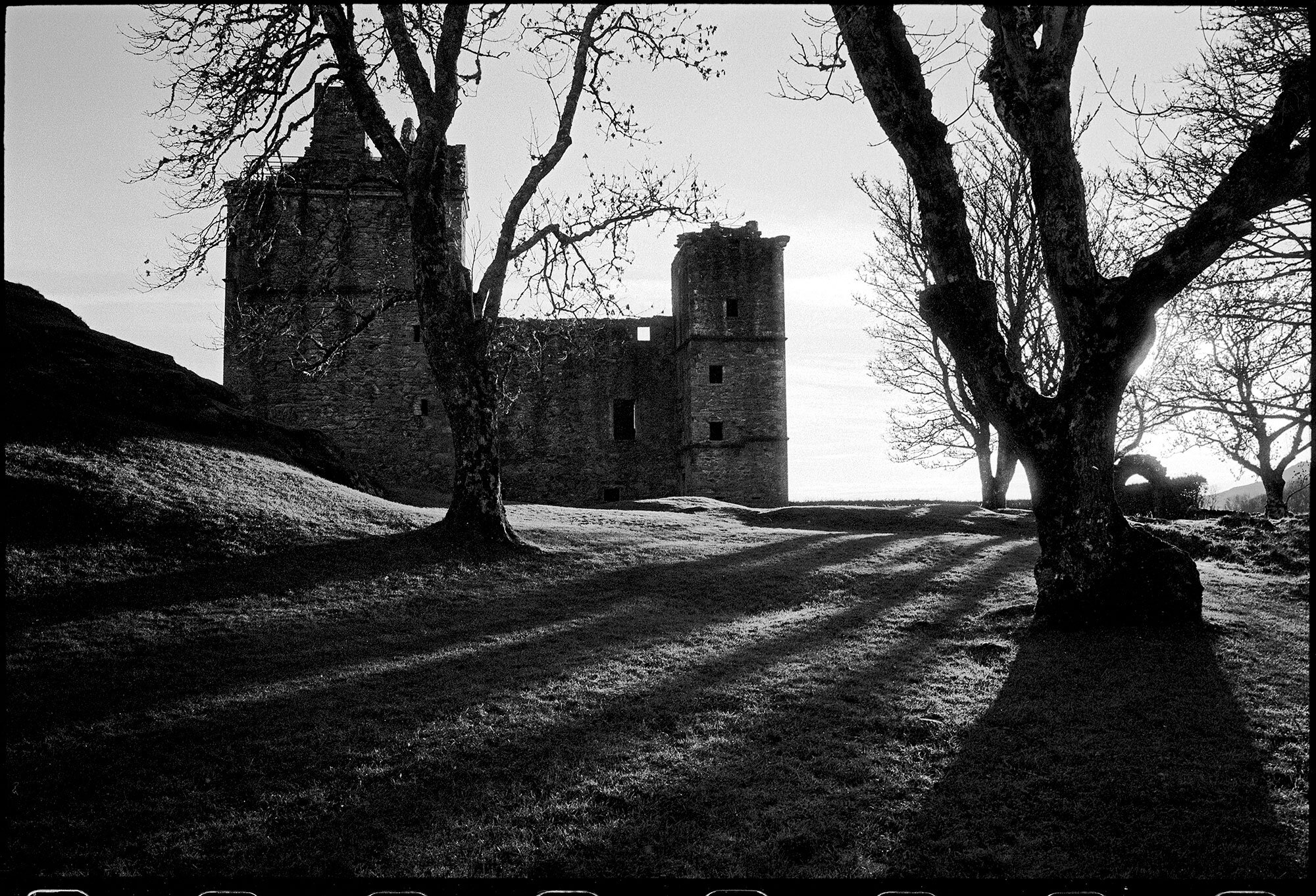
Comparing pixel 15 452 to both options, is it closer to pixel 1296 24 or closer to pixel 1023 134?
→ pixel 1023 134

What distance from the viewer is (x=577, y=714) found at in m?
6.12

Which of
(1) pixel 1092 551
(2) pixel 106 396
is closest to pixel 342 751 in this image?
(1) pixel 1092 551

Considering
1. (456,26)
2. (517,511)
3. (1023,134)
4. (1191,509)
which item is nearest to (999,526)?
(1191,509)

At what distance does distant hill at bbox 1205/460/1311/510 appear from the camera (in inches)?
891

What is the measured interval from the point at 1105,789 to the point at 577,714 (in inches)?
134

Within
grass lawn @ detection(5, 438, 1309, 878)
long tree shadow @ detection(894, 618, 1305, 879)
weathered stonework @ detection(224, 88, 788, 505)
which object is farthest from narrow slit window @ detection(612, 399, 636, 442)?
long tree shadow @ detection(894, 618, 1305, 879)

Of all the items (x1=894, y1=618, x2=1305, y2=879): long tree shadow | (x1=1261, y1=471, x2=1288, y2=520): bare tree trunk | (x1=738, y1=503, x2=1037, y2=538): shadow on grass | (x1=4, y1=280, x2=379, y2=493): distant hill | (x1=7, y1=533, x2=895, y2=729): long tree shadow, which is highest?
(x1=4, y1=280, x2=379, y2=493): distant hill

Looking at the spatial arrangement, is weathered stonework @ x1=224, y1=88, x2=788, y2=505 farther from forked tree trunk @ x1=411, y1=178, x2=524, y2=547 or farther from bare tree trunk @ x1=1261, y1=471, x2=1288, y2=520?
bare tree trunk @ x1=1261, y1=471, x2=1288, y2=520

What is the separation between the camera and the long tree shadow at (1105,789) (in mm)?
4012

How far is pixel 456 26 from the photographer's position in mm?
12469

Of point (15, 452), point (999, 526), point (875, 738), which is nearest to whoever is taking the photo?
point (875, 738)

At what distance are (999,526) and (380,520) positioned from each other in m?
14.7

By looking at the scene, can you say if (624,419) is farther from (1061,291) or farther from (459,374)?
(1061,291)

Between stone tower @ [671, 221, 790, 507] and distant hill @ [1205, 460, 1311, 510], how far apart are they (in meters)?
13.4
